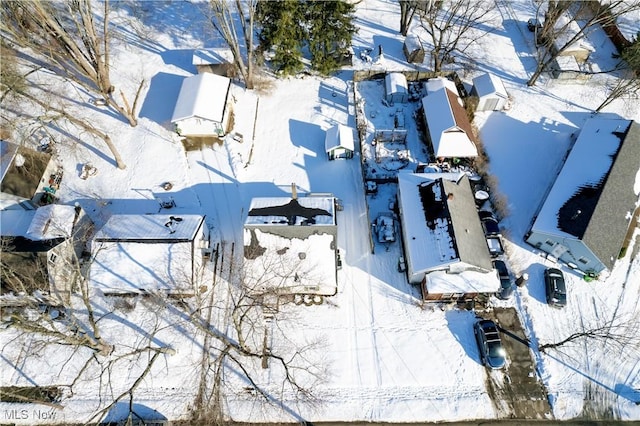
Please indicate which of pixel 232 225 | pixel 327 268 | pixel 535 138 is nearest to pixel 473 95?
pixel 535 138

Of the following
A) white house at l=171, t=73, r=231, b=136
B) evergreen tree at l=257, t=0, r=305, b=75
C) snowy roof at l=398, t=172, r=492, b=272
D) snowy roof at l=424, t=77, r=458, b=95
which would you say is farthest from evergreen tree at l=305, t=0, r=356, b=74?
snowy roof at l=398, t=172, r=492, b=272

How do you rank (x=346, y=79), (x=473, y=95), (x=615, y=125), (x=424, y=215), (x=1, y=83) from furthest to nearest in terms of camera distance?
(x=346, y=79) < (x=473, y=95) < (x=615, y=125) < (x=1, y=83) < (x=424, y=215)

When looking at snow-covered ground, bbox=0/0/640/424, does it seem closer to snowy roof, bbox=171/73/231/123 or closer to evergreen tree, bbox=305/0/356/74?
evergreen tree, bbox=305/0/356/74

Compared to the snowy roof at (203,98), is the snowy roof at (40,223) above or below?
below

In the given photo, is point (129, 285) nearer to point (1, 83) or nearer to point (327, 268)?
point (327, 268)

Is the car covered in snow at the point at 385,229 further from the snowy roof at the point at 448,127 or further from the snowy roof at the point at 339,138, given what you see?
the snowy roof at the point at 448,127

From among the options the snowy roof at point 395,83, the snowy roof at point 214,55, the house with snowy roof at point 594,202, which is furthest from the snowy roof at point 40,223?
the house with snowy roof at point 594,202

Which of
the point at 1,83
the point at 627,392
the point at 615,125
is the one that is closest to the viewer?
the point at 627,392
